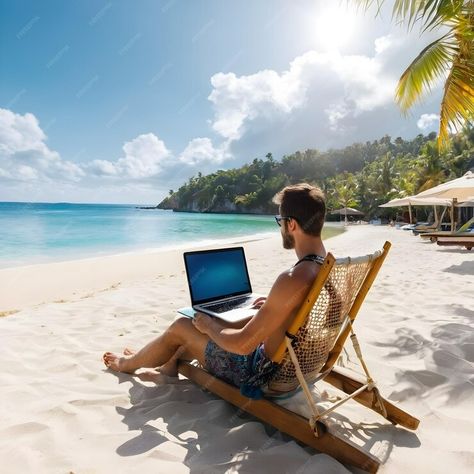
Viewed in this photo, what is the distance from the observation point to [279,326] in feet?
6.06

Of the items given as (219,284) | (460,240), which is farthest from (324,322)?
(460,240)

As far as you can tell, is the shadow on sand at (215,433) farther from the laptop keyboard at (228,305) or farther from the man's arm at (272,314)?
the laptop keyboard at (228,305)

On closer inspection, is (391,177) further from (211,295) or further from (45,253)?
(211,295)

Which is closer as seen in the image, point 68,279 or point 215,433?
point 215,433

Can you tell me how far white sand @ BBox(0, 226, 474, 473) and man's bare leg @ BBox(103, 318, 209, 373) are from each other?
0.39ft

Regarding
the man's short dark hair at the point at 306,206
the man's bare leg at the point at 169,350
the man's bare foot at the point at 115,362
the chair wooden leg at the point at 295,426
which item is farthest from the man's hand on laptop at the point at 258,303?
the man's bare foot at the point at 115,362

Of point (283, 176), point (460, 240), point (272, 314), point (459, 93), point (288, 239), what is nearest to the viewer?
point (272, 314)

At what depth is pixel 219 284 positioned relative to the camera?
284 cm

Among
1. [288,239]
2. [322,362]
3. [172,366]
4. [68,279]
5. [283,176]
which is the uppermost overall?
[283,176]

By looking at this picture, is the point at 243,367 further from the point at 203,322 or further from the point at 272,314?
the point at 272,314

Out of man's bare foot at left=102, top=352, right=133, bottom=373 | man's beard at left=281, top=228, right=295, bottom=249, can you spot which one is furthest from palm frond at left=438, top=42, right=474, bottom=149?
man's bare foot at left=102, top=352, right=133, bottom=373

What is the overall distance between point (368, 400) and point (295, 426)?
0.53 metres

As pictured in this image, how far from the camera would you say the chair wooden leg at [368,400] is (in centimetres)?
205

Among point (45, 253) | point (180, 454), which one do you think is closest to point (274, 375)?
point (180, 454)
